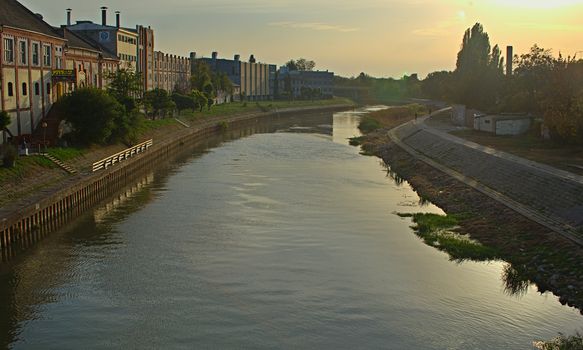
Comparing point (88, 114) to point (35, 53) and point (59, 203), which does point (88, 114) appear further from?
point (59, 203)

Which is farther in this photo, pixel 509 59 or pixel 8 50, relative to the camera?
pixel 509 59

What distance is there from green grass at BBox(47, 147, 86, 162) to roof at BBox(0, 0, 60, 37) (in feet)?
30.2

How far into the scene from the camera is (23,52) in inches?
1839

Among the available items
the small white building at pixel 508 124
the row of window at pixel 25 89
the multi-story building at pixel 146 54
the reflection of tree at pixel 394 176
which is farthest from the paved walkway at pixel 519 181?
the multi-story building at pixel 146 54

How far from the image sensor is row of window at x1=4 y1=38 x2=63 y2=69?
4438 centimetres

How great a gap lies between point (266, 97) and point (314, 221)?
Answer: 158 meters

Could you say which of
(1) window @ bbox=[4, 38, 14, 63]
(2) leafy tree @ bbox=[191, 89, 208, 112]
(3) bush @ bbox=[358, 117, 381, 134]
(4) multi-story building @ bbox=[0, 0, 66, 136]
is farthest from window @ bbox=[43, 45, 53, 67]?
(3) bush @ bbox=[358, 117, 381, 134]

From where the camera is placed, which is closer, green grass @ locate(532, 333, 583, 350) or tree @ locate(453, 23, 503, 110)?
green grass @ locate(532, 333, 583, 350)

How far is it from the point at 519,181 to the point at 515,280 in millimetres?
15240

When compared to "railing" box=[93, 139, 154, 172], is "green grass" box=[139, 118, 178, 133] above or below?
above

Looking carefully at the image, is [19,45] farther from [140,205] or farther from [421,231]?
Result: [421,231]

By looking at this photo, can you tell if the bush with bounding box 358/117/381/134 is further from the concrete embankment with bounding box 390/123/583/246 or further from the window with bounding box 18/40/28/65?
the window with bounding box 18/40/28/65

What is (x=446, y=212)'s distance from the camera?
38594mm

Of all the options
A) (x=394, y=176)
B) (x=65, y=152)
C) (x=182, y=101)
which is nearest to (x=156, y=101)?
(x=182, y=101)
